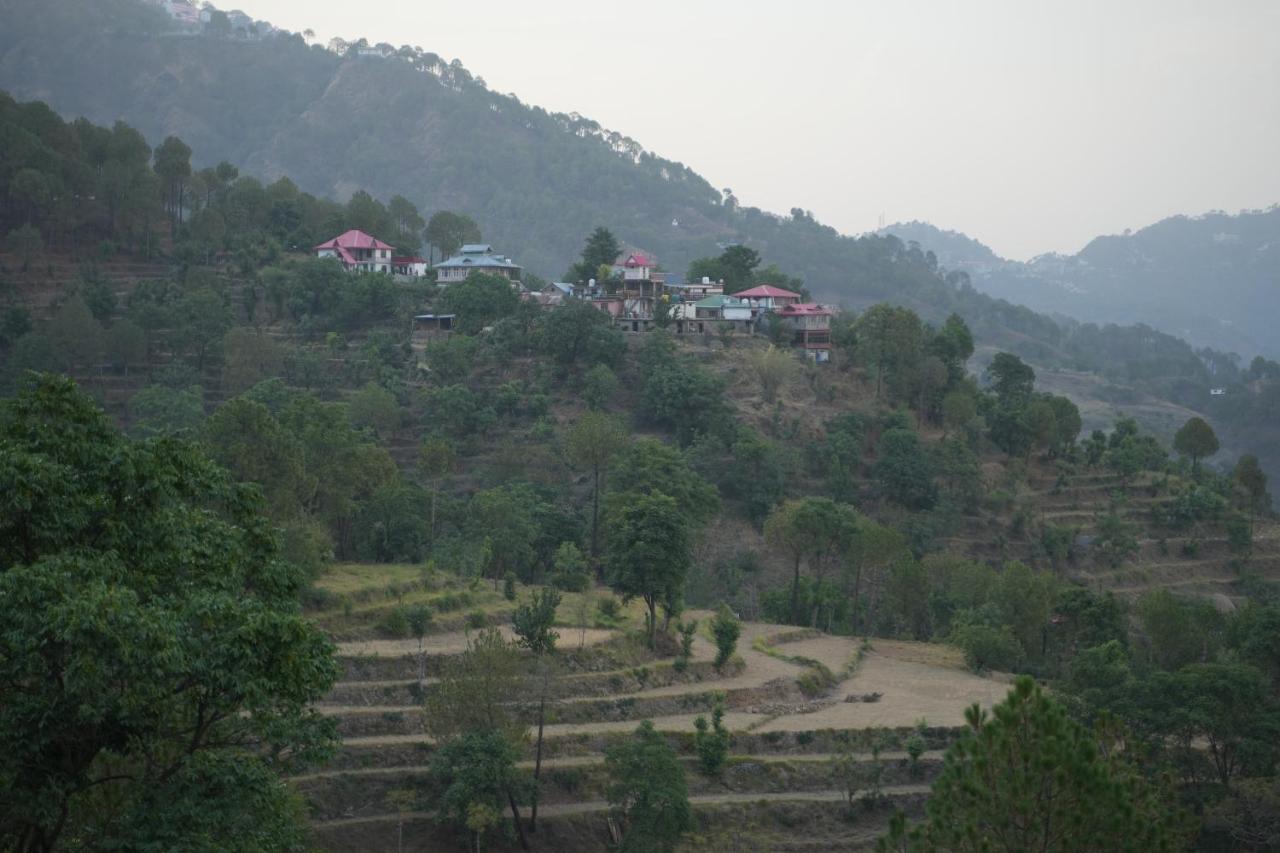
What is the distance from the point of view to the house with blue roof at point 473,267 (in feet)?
183

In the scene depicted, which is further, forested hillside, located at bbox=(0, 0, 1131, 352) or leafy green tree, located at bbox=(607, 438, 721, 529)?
forested hillside, located at bbox=(0, 0, 1131, 352)

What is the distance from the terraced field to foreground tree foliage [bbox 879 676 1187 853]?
985 cm

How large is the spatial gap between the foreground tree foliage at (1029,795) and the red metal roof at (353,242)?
47.4 meters

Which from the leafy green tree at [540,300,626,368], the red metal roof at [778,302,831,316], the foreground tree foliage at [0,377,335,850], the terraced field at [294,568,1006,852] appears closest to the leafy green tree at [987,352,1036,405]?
the red metal roof at [778,302,831,316]

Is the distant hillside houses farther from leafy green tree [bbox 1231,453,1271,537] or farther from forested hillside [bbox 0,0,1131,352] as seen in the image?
leafy green tree [bbox 1231,453,1271,537]

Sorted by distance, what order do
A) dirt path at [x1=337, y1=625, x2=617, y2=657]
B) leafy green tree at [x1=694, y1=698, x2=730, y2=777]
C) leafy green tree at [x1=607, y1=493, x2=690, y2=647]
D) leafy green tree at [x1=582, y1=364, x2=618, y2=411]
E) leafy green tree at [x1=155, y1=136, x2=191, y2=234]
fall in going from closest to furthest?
leafy green tree at [x1=694, y1=698, x2=730, y2=777] < dirt path at [x1=337, y1=625, x2=617, y2=657] < leafy green tree at [x1=607, y1=493, x2=690, y2=647] < leafy green tree at [x1=582, y1=364, x2=618, y2=411] < leafy green tree at [x1=155, y1=136, x2=191, y2=234]

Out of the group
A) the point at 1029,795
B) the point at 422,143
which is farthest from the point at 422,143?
the point at 1029,795

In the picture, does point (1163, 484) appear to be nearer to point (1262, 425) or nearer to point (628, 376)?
point (628, 376)

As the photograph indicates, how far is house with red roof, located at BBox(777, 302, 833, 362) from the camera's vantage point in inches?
2067

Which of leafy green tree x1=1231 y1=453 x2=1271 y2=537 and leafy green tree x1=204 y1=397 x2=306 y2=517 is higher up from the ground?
leafy green tree x1=204 y1=397 x2=306 y2=517

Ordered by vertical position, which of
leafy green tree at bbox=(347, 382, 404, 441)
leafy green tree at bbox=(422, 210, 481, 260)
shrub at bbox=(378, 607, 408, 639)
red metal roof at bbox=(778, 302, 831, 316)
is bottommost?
shrub at bbox=(378, 607, 408, 639)

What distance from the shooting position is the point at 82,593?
1012 cm

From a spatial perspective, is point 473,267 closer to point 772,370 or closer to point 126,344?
point 772,370

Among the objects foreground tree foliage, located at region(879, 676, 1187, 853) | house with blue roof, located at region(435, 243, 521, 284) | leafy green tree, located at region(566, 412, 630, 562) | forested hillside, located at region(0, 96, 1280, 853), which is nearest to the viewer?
forested hillside, located at region(0, 96, 1280, 853)
